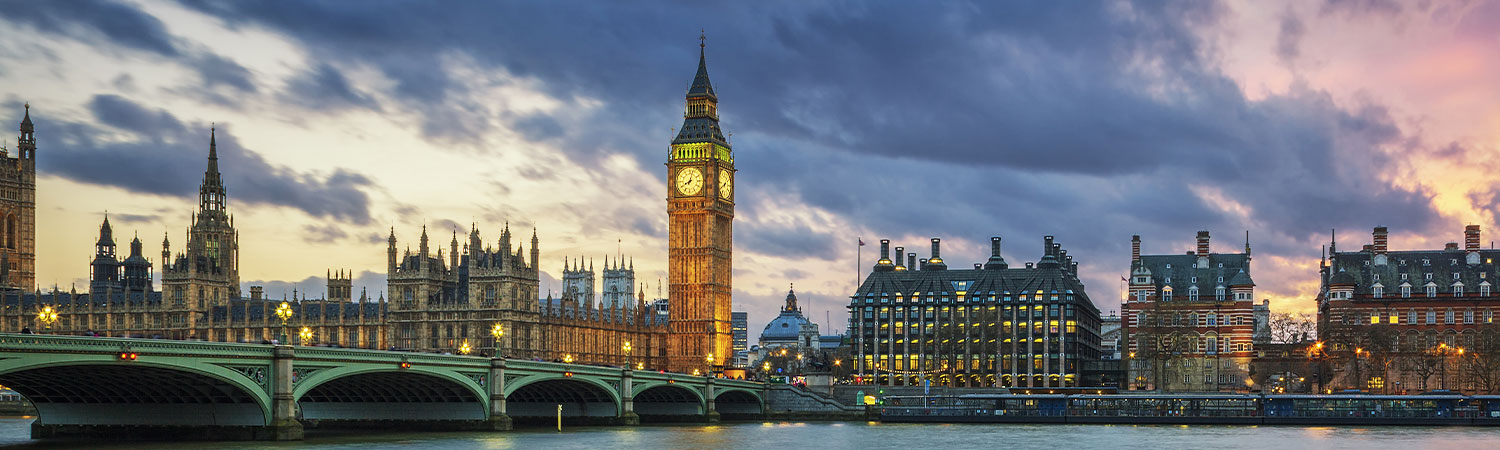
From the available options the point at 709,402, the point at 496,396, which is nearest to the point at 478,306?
the point at 709,402

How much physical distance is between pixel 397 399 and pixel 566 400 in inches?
770

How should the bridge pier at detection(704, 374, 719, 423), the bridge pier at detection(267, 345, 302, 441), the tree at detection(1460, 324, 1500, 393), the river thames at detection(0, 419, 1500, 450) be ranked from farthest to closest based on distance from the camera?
the tree at detection(1460, 324, 1500, 393) < the bridge pier at detection(704, 374, 719, 423) < the river thames at detection(0, 419, 1500, 450) < the bridge pier at detection(267, 345, 302, 441)

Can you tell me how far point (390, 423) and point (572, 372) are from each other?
12250mm

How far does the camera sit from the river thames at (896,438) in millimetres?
93750

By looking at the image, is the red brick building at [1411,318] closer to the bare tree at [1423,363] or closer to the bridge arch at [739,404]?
the bare tree at [1423,363]

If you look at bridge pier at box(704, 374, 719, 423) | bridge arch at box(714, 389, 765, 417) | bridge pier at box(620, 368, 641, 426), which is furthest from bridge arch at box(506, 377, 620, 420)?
bridge arch at box(714, 389, 765, 417)

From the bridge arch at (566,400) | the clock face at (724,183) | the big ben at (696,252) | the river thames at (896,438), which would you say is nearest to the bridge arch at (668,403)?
the bridge arch at (566,400)

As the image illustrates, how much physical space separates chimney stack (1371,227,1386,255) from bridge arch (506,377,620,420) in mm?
86101

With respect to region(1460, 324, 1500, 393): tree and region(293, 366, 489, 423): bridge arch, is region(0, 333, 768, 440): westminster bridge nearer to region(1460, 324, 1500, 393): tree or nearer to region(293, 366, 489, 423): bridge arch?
region(293, 366, 489, 423): bridge arch

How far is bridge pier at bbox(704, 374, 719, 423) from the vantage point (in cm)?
13738

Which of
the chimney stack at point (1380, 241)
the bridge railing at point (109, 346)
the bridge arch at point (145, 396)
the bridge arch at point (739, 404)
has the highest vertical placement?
the chimney stack at point (1380, 241)

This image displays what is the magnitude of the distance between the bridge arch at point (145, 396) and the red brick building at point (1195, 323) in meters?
105

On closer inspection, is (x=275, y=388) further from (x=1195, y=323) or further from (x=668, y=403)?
(x=1195, y=323)

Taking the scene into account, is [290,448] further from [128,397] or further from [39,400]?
[39,400]
